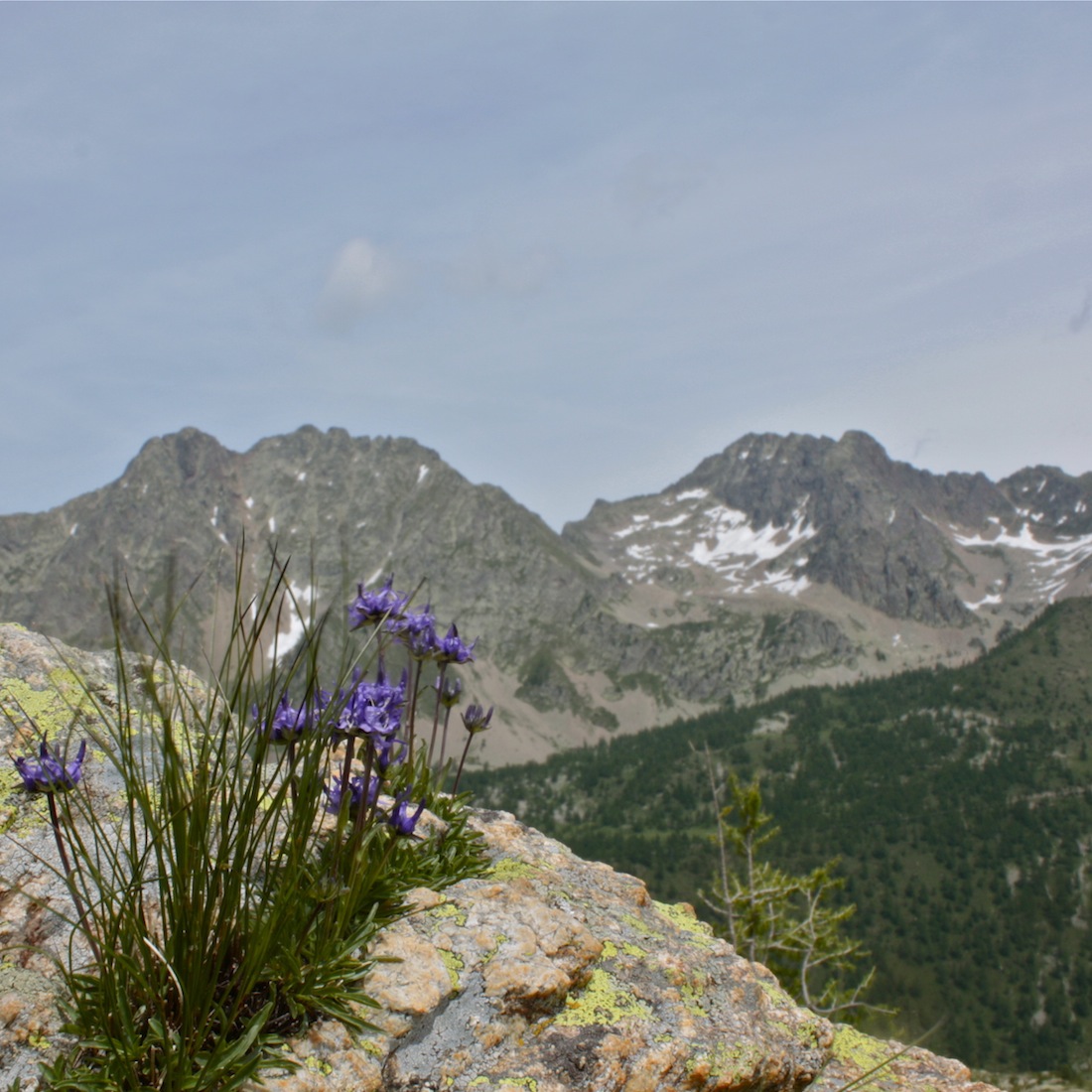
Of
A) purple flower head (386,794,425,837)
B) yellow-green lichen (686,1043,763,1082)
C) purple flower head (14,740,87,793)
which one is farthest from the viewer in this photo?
purple flower head (386,794,425,837)

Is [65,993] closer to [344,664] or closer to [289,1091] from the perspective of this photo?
[289,1091]

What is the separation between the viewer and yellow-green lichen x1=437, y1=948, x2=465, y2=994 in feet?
14.3

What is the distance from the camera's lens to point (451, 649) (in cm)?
541

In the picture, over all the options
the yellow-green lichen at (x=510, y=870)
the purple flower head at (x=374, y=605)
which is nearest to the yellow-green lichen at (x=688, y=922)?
the yellow-green lichen at (x=510, y=870)

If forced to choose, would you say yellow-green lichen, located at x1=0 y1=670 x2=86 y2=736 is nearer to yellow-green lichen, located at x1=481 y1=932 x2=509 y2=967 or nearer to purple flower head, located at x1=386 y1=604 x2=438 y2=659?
purple flower head, located at x1=386 y1=604 x2=438 y2=659

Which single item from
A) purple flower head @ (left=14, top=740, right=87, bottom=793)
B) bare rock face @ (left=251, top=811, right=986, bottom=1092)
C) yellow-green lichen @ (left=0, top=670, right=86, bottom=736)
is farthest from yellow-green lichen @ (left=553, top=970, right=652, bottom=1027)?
yellow-green lichen @ (left=0, top=670, right=86, bottom=736)

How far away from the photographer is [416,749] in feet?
19.8

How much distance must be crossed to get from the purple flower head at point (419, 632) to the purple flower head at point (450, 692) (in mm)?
236

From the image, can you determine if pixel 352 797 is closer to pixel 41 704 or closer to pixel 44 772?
pixel 44 772

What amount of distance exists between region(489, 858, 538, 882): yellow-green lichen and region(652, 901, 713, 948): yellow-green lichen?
3.58ft

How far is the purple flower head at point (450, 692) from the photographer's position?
17.8ft

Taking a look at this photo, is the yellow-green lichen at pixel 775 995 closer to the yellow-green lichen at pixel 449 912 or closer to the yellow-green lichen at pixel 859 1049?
the yellow-green lichen at pixel 859 1049

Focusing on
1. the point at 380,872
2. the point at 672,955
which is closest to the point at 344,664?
the point at 380,872

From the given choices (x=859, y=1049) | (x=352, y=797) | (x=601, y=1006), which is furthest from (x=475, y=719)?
(x=859, y=1049)
